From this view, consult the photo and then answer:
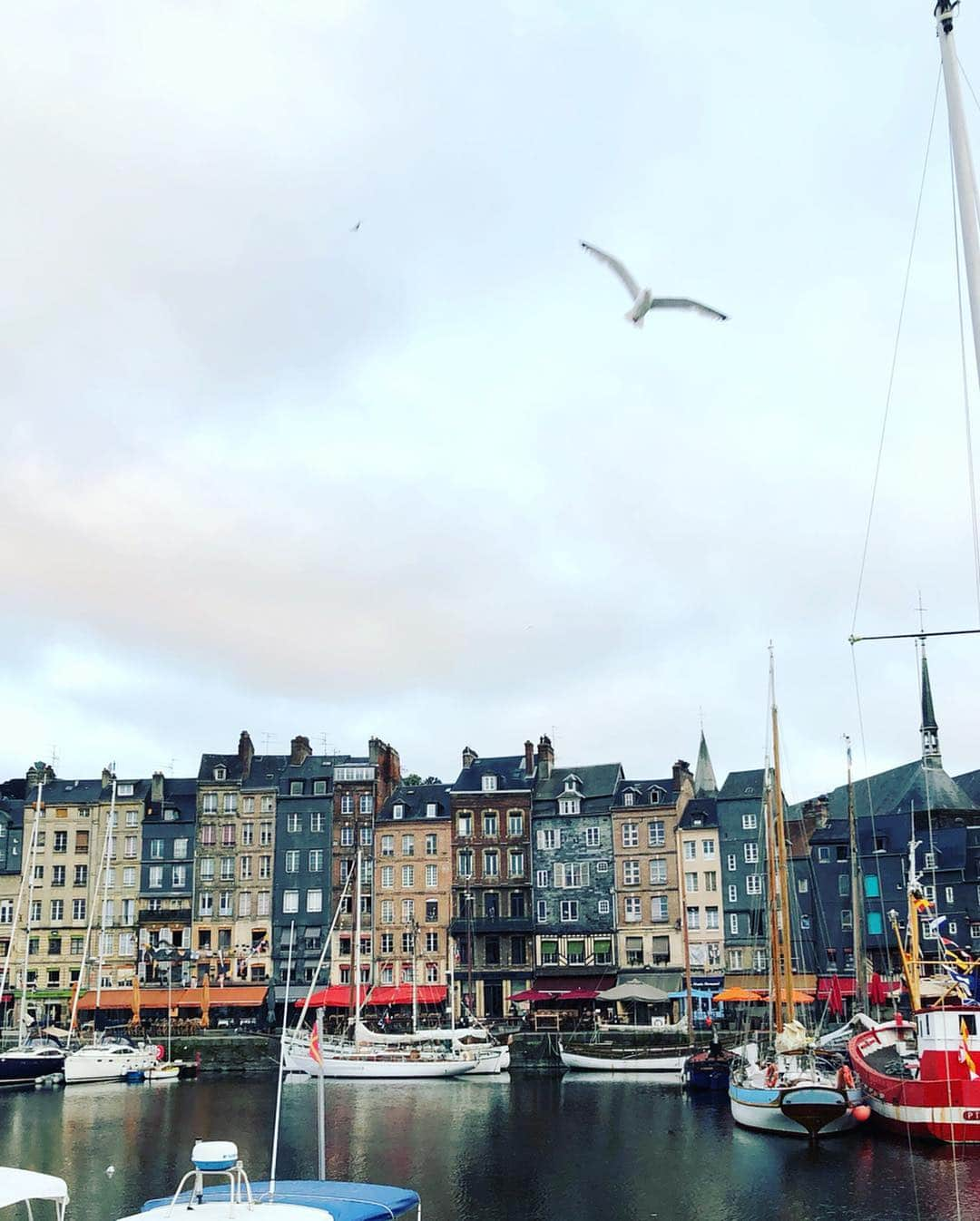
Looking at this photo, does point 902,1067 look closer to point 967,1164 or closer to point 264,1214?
point 967,1164

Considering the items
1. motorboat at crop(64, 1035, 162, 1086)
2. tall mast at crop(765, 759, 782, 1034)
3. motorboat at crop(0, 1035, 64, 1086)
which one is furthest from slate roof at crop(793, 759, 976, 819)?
motorboat at crop(0, 1035, 64, 1086)

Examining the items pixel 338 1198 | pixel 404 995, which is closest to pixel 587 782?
pixel 404 995

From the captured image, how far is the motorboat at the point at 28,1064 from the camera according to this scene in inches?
2827

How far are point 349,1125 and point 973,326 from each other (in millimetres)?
41748

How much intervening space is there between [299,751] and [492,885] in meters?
19.2

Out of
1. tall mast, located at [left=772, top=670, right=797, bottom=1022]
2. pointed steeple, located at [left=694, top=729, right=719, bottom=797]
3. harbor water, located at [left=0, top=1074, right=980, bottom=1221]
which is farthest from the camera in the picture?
pointed steeple, located at [left=694, top=729, right=719, bottom=797]

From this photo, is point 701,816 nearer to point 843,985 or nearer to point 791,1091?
point 843,985

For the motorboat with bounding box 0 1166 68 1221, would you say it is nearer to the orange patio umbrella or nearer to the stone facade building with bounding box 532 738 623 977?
the orange patio umbrella

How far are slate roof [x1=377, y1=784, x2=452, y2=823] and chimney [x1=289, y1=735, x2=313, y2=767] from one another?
7.97 meters

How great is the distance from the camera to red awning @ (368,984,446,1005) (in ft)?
289

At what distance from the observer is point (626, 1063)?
234 ft

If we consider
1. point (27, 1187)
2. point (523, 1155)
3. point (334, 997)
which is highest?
point (334, 997)

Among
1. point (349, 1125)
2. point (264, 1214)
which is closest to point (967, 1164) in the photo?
point (349, 1125)

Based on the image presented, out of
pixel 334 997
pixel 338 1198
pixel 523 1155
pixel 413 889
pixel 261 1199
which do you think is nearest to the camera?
pixel 261 1199
